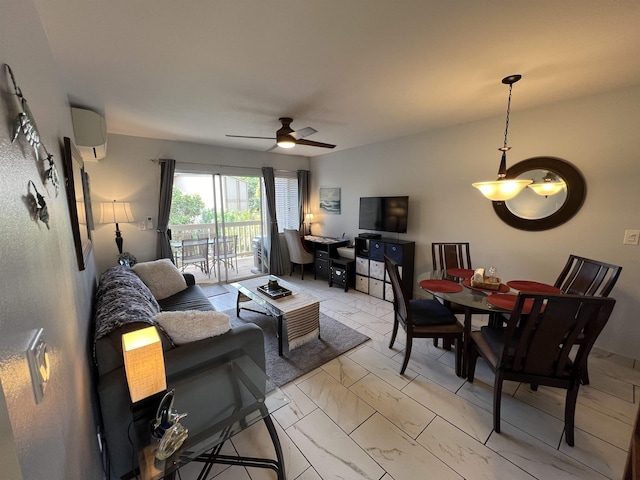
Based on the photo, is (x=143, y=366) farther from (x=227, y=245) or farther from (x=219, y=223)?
(x=227, y=245)

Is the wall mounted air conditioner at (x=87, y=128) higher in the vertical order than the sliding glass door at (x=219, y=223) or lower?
higher

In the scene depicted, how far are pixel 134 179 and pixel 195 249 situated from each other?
148 centimetres

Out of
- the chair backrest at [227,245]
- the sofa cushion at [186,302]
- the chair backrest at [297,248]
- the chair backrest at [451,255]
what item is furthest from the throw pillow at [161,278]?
the chair backrest at [451,255]

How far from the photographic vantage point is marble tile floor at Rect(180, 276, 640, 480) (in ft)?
4.92

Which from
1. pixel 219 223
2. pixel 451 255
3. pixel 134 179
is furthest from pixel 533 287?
pixel 134 179

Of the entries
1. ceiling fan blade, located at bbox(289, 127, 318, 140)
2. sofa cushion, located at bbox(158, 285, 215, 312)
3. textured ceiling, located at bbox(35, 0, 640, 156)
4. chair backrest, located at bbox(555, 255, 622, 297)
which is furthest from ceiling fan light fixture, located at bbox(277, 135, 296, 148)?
chair backrest, located at bbox(555, 255, 622, 297)

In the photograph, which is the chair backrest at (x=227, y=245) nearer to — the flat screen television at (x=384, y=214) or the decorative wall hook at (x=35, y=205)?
the flat screen television at (x=384, y=214)

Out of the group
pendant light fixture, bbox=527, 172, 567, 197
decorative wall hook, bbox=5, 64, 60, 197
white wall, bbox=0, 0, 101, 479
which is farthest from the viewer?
pendant light fixture, bbox=527, 172, 567, 197

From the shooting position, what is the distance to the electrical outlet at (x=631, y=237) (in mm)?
2324

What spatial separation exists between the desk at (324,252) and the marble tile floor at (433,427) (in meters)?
2.32

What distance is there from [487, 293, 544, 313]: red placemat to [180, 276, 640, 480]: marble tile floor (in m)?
0.76

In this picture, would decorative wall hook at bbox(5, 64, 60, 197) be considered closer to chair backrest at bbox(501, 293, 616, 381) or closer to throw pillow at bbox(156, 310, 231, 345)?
throw pillow at bbox(156, 310, 231, 345)

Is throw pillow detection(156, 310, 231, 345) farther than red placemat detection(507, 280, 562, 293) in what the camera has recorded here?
Result: No

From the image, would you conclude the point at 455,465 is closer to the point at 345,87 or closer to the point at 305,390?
the point at 305,390
